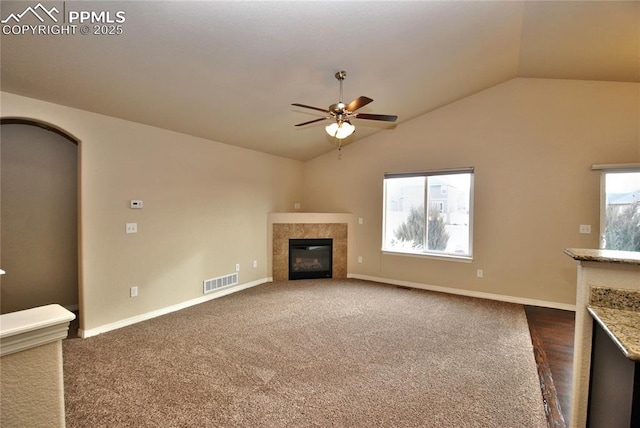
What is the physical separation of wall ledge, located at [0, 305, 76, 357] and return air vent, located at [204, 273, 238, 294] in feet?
11.8

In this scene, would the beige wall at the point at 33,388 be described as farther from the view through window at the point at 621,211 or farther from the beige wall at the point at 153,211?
the view through window at the point at 621,211

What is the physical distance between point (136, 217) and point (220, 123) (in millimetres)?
1634

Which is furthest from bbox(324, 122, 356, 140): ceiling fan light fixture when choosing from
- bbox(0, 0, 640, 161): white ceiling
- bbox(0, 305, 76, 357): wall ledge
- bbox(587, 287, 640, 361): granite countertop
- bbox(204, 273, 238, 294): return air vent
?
bbox(204, 273, 238, 294): return air vent

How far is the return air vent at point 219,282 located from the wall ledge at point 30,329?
141 inches

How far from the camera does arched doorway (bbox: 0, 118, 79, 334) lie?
3.29 meters

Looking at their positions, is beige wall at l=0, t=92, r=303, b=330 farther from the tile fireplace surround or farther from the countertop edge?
the countertop edge

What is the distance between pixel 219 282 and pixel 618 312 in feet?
14.7

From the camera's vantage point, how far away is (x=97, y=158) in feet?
10.4

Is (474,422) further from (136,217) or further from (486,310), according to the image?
(136,217)

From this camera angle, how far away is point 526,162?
167 inches

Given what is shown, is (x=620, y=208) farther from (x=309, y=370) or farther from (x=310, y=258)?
(x=310, y=258)

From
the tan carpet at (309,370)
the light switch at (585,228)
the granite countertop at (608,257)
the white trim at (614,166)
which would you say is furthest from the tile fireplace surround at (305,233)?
the granite countertop at (608,257)

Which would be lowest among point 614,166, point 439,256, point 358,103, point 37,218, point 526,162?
point 439,256

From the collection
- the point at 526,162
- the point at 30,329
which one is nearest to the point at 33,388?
the point at 30,329
